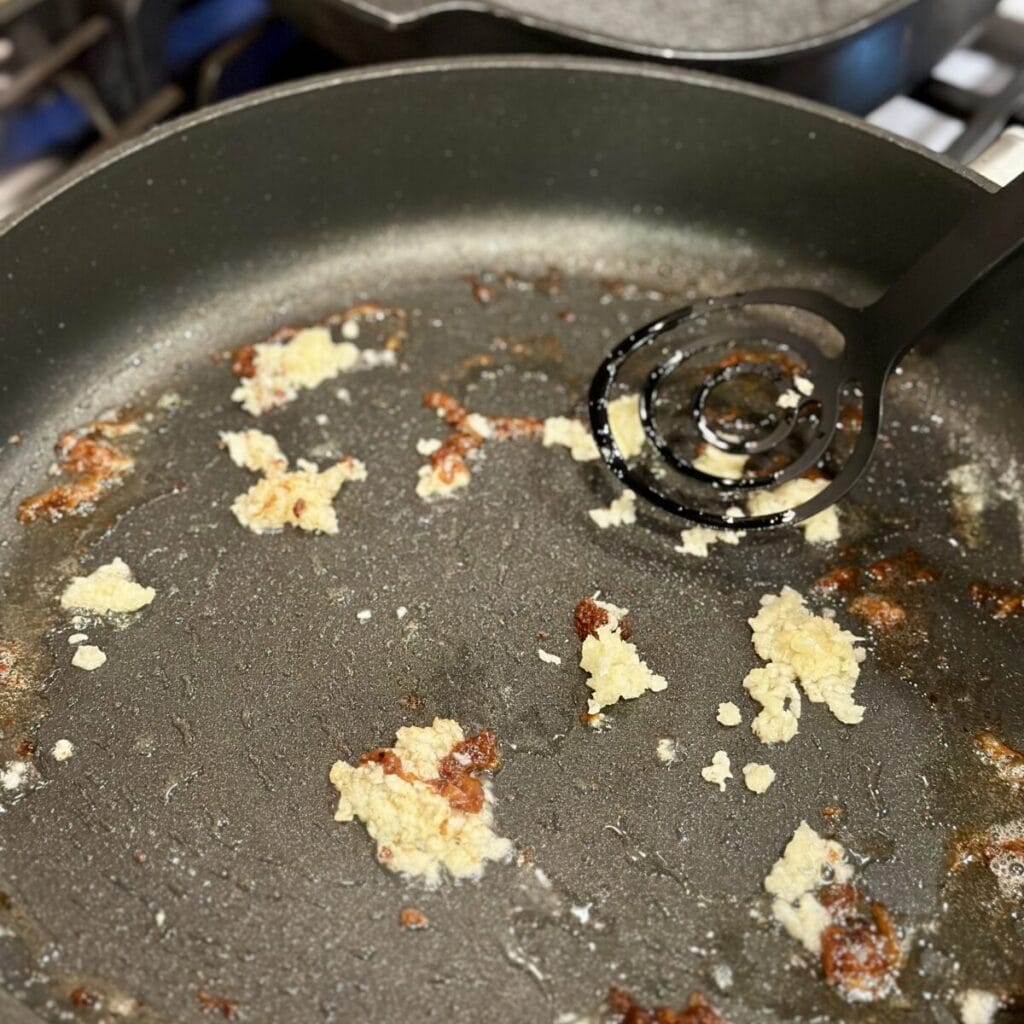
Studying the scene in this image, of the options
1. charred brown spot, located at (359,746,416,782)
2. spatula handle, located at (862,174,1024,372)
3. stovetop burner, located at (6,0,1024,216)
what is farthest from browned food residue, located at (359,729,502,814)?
stovetop burner, located at (6,0,1024,216)

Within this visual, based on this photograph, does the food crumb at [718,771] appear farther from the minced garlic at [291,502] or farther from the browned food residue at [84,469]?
the browned food residue at [84,469]

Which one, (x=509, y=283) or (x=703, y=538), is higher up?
(x=509, y=283)

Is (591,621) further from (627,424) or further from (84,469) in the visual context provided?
(84,469)

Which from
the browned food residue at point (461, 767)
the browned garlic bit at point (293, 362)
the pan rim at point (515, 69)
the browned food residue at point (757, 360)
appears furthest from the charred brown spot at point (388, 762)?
the pan rim at point (515, 69)

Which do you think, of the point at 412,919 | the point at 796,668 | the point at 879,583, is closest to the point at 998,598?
the point at 879,583

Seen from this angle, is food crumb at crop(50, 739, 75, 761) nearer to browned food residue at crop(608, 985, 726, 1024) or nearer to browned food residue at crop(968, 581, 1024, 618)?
browned food residue at crop(608, 985, 726, 1024)

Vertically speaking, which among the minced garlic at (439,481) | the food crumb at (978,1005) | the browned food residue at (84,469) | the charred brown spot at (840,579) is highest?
the browned food residue at (84,469)

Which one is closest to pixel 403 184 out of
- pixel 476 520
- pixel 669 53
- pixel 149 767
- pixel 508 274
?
pixel 508 274
